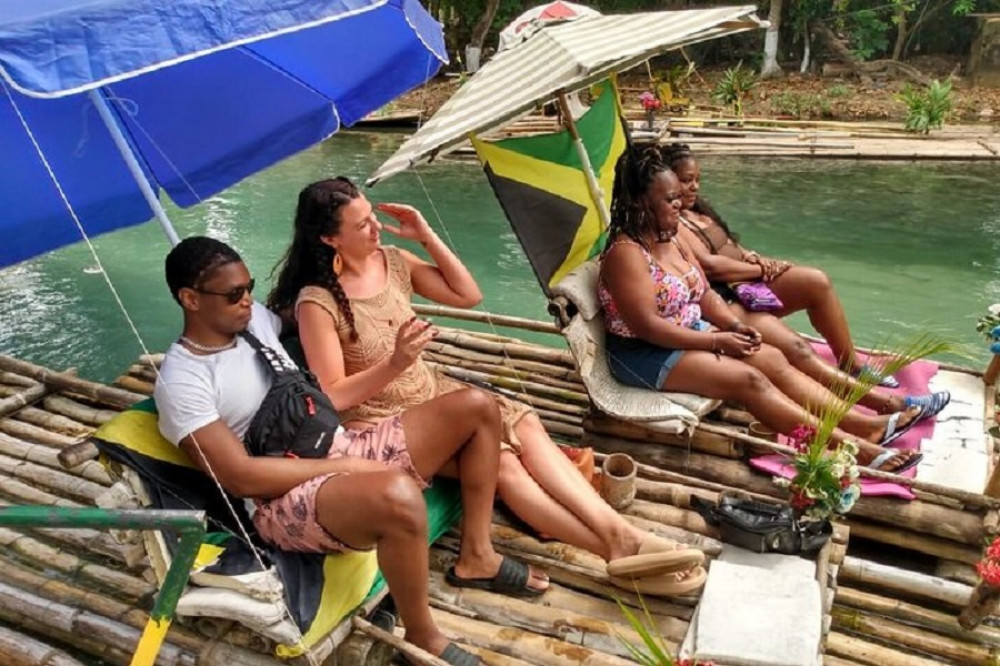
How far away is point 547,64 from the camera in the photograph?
3621 millimetres

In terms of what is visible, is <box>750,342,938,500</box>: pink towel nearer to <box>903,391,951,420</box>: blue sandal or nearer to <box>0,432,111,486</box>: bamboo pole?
<box>903,391,951,420</box>: blue sandal

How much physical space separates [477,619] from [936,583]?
1.67 meters

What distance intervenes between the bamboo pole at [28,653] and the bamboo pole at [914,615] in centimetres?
271

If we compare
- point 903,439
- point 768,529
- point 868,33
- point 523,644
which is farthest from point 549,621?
point 868,33

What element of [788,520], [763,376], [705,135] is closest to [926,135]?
[705,135]

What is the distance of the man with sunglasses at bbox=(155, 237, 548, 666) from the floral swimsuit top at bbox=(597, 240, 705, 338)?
47.9 inches

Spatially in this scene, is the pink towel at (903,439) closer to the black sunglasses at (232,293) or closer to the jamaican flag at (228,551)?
the jamaican flag at (228,551)

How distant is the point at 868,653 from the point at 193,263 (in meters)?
2.47

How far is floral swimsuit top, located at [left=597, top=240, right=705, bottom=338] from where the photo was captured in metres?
3.60

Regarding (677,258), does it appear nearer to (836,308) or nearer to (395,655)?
(836,308)

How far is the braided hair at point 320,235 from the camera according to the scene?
113 inches

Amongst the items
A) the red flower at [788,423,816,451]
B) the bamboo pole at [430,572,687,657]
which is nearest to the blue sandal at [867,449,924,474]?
the red flower at [788,423,816,451]

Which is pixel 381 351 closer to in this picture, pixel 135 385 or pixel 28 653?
pixel 28 653

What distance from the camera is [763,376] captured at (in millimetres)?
3518
